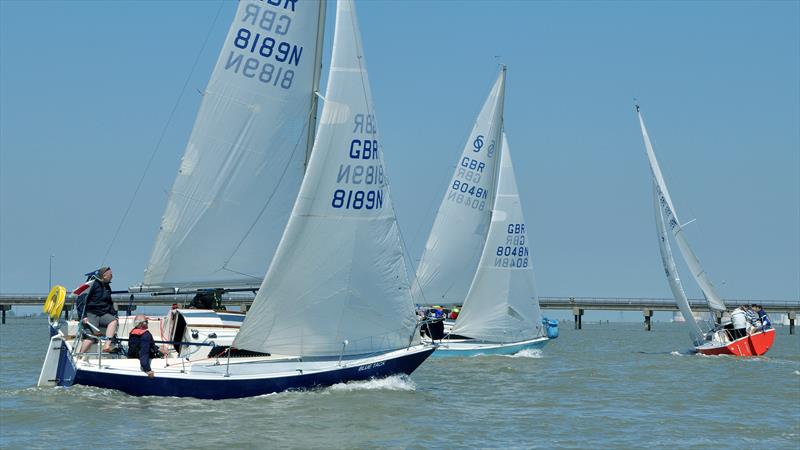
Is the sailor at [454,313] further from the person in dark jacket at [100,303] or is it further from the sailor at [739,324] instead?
the person in dark jacket at [100,303]

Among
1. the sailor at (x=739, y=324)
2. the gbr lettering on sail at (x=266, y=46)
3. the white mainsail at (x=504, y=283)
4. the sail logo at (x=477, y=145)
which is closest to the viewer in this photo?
the gbr lettering on sail at (x=266, y=46)

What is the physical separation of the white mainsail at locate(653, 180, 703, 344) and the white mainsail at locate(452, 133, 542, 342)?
676 centimetres

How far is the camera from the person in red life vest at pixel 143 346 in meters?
23.0

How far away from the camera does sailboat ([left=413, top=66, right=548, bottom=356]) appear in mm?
41250

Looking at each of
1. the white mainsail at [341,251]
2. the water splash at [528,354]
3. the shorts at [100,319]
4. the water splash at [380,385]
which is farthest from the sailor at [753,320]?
the shorts at [100,319]

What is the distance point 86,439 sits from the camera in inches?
768

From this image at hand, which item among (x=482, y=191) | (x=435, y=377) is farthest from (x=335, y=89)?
(x=482, y=191)

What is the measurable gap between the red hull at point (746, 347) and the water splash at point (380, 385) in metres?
21.2

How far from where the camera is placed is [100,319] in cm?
2520

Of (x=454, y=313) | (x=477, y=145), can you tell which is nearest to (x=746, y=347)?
(x=454, y=313)

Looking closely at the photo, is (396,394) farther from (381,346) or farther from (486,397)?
(486,397)

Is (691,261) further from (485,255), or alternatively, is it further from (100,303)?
(100,303)

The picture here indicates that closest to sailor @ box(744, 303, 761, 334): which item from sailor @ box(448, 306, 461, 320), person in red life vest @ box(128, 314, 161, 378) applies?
sailor @ box(448, 306, 461, 320)

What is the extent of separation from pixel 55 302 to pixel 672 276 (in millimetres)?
29124
